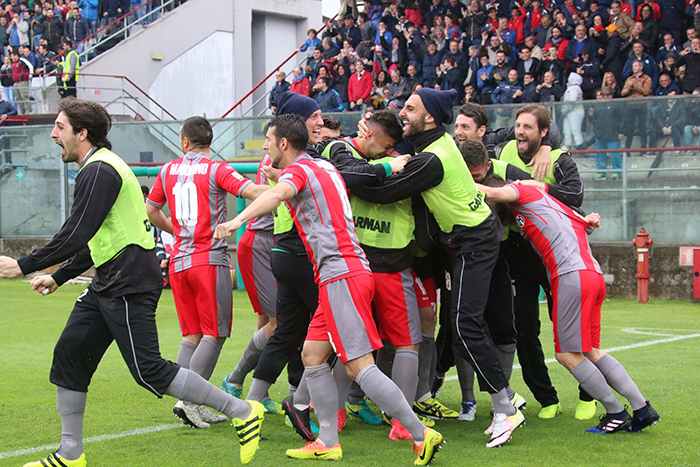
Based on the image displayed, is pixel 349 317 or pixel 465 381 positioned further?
pixel 465 381

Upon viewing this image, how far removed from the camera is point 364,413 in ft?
26.6

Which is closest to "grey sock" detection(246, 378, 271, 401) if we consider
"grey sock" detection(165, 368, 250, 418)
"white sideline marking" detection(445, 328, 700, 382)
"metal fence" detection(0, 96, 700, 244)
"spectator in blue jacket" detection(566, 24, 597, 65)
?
"grey sock" detection(165, 368, 250, 418)

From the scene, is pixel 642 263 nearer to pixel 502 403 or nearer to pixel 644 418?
pixel 644 418

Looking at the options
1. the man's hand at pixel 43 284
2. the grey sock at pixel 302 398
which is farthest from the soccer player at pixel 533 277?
the man's hand at pixel 43 284

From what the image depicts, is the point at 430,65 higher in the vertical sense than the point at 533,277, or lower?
higher

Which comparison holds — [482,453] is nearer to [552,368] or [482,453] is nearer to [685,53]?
[552,368]

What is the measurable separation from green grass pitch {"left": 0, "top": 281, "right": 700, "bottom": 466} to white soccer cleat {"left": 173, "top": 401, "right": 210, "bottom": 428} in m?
0.09

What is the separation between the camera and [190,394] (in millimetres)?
6426

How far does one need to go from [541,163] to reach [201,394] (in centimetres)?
314

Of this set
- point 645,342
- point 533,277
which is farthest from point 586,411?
point 645,342

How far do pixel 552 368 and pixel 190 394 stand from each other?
4676 mm

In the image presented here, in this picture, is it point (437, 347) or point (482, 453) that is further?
point (437, 347)

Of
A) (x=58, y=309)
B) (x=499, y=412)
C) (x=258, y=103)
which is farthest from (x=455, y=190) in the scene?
(x=258, y=103)

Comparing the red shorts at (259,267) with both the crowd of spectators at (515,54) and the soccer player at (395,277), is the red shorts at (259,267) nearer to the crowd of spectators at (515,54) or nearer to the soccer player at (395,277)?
the soccer player at (395,277)
